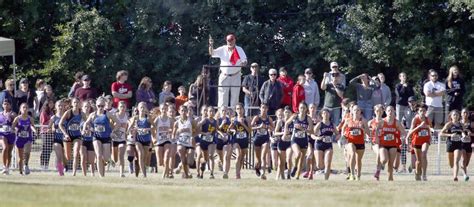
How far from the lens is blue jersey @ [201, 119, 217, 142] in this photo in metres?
27.5

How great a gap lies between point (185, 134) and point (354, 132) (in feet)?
11.5

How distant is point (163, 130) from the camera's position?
2727cm

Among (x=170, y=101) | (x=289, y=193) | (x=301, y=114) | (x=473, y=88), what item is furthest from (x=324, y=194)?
(x=473, y=88)

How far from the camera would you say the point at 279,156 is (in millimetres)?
27422

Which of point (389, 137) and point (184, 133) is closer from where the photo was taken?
point (389, 137)

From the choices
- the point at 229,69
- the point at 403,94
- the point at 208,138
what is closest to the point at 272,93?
the point at 229,69

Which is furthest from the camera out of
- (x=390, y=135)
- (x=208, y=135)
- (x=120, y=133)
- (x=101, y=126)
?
(x=208, y=135)

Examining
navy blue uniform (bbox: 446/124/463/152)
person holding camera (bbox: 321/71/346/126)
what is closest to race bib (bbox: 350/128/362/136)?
navy blue uniform (bbox: 446/124/463/152)

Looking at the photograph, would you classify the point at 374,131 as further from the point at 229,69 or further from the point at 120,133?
the point at 120,133

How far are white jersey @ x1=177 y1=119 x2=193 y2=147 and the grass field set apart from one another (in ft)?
9.37

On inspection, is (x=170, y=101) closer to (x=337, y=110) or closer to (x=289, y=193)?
(x=337, y=110)

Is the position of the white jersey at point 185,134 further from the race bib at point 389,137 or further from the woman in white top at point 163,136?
the race bib at point 389,137

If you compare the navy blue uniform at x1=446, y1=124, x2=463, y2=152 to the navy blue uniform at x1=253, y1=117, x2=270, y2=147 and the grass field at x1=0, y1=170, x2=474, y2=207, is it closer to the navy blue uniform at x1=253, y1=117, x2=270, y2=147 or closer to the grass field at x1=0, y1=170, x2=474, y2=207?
the grass field at x1=0, y1=170, x2=474, y2=207

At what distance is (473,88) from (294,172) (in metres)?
12.5
